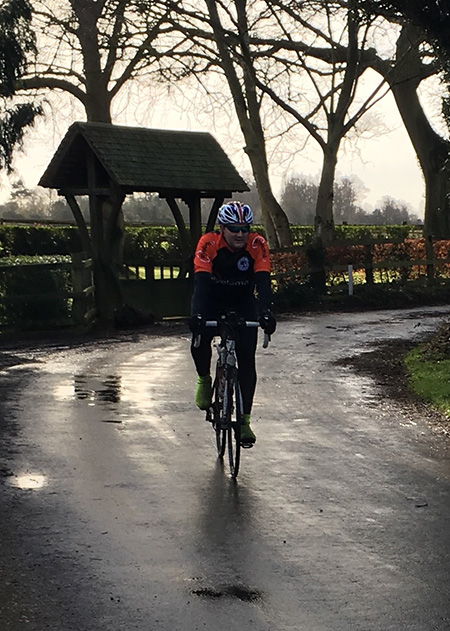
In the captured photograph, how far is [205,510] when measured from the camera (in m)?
7.76

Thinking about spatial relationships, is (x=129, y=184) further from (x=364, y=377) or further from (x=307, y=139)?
(x=307, y=139)

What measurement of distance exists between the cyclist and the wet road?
772 mm

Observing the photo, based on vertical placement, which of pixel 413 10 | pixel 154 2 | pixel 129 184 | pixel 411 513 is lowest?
pixel 411 513

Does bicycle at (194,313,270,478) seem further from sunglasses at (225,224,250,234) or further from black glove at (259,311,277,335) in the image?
sunglasses at (225,224,250,234)

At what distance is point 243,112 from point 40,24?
22.4 ft

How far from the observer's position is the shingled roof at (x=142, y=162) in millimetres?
25141

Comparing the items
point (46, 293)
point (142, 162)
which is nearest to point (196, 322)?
point (46, 293)

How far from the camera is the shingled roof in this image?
2514 cm

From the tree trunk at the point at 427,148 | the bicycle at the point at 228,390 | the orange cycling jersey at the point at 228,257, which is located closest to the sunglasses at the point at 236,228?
the orange cycling jersey at the point at 228,257

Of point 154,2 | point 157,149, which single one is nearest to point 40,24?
point 154,2

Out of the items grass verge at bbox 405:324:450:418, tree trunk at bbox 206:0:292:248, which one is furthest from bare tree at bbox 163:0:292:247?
grass verge at bbox 405:324:450:418

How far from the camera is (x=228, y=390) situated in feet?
30.3

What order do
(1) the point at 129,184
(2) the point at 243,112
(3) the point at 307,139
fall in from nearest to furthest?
(1) the point at 129,184, (2) the point at 243,112, (3) the point at 307,139

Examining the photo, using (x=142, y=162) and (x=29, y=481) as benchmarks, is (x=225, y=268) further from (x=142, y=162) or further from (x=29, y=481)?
(x=142, y=162)
